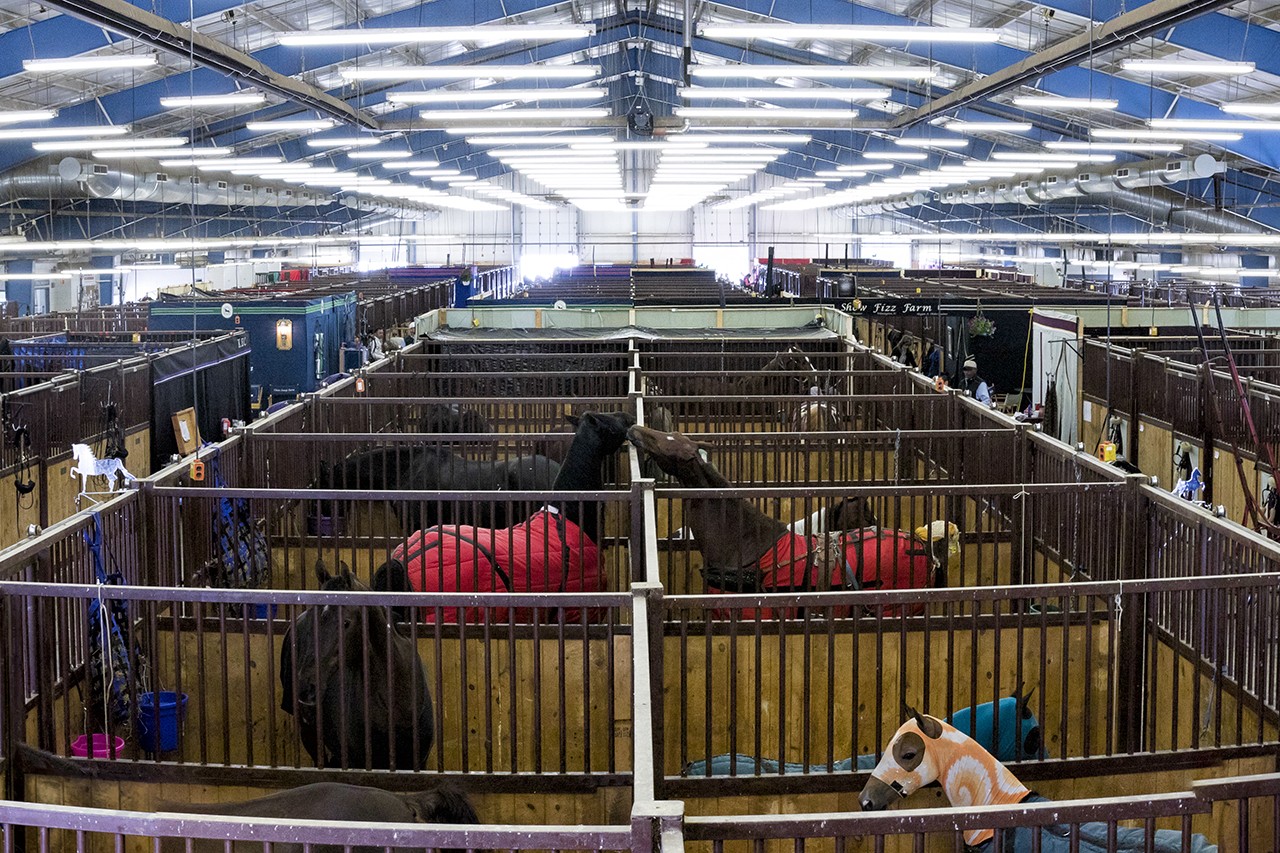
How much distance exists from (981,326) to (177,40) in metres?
10.4

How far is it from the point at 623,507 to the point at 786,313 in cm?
930

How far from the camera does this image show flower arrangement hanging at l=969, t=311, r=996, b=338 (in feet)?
54.2

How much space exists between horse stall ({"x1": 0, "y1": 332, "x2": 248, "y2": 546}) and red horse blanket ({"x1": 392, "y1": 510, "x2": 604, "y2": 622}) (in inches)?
126

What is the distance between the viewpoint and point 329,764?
15.3 feet

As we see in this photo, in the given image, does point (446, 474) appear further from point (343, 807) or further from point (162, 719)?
point (343, 807)

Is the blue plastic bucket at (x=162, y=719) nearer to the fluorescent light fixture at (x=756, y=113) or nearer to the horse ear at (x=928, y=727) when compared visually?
the horse ear at (x=928, y=727)

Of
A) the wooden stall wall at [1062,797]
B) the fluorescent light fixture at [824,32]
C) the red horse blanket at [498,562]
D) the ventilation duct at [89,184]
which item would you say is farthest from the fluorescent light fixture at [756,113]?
the wooden stall wall at [1062,797]

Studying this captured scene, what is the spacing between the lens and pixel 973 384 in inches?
635

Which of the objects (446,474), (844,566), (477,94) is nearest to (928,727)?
(844,566)

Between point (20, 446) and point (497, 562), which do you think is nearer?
point (497, 562)

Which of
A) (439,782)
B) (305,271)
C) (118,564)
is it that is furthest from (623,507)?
(305,271)

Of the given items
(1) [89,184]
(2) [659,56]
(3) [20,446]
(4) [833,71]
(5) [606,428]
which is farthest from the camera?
(2) [659,56]

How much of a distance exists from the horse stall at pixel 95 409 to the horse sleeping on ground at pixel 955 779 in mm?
6126

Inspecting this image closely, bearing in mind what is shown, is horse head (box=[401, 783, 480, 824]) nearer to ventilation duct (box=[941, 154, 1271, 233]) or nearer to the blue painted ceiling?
the blue painted ceiling
